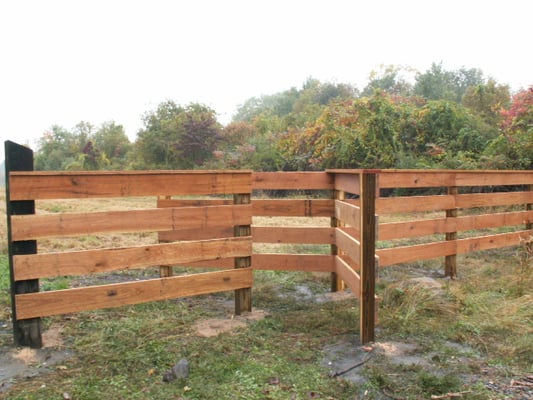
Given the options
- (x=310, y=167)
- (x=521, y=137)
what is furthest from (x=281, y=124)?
(x=521, y=137)

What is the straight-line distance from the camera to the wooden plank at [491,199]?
5309 millimetres

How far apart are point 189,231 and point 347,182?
6.27 ft

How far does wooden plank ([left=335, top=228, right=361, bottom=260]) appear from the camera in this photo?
3411mm

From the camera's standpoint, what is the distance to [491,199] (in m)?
5.70

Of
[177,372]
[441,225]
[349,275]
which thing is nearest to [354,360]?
[349,275]

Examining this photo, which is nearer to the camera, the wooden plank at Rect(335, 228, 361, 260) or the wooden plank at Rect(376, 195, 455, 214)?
the wooden plank at Rect(335, 228, 361, 260)

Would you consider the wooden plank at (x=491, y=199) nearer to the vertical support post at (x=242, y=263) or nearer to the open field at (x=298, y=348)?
the open field at (x=298, y=348)

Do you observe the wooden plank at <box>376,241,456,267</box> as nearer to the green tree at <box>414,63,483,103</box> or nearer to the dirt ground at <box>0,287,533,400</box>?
the dirt ground at <box>0,287,533,400</box>

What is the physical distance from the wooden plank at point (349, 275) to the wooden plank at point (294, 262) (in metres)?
0.13

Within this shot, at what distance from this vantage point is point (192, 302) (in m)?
4.28

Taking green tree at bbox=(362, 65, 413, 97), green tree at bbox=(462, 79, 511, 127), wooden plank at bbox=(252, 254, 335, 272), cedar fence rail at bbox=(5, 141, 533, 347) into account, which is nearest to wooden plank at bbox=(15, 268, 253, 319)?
cedar fence rail at bbox=(5, 141, 533, 347)

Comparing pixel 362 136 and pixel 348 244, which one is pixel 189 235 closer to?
pixel 348 244

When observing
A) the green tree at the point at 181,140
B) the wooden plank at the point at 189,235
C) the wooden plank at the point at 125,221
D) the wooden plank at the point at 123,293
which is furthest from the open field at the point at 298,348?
the green tree at the point at 181,140

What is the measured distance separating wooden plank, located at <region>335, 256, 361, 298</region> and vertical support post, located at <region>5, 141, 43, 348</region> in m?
2.39
